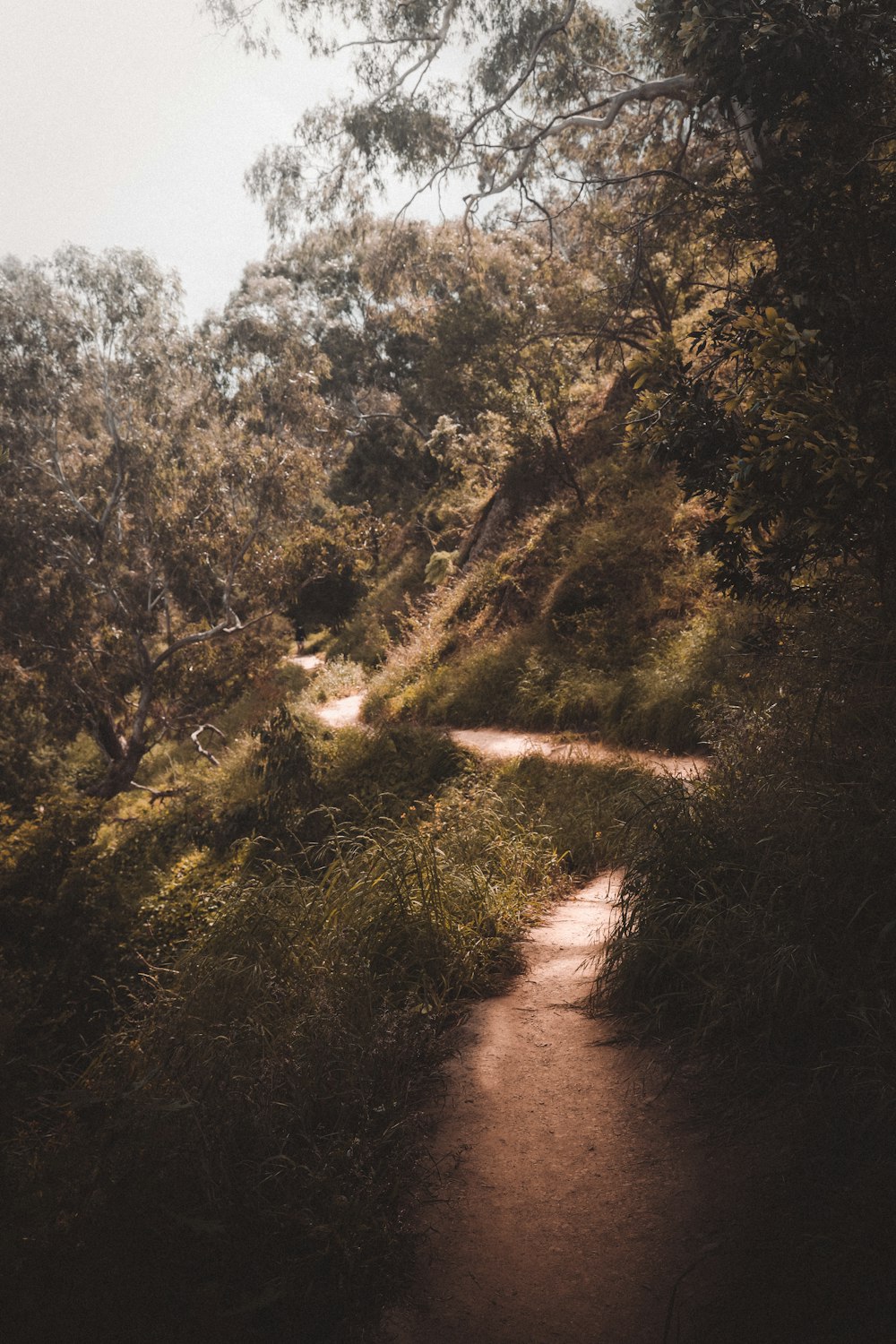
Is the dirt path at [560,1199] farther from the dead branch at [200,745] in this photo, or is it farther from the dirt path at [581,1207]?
the dead branch at [200,745]

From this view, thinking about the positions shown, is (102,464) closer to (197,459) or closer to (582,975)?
(197,459)

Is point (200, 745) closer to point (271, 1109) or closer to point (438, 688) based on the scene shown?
point (438, 688)

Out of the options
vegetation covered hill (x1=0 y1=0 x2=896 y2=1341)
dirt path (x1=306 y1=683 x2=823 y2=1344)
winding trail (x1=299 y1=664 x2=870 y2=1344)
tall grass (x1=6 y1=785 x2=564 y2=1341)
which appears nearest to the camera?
winding trail (x1=299 y1=664 x2=870 y2=1344)

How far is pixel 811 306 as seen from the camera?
4250 millimetres

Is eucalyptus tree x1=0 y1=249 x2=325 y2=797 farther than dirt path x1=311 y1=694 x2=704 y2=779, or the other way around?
eucalyptus tree x1=0 y1=249 x2=325 y2=797

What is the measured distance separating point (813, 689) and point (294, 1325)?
4.08 m

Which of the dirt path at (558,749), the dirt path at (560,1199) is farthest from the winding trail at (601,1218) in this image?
the dirt path at (558,749)

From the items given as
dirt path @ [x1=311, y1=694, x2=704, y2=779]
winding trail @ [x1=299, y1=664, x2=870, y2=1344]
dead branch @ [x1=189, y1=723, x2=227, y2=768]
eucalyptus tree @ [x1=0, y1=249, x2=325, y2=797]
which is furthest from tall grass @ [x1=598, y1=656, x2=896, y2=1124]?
eucalyptus tree @ [x1=0, y1=249, x2=325, y2=797]

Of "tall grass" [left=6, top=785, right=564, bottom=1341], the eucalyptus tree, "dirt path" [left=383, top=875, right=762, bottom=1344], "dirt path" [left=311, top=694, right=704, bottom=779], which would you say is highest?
the eucalyptus tree

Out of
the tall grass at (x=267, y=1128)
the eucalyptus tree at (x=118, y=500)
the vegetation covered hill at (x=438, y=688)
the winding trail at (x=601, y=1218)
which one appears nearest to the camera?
the winding trail at (x=601, y=1218)

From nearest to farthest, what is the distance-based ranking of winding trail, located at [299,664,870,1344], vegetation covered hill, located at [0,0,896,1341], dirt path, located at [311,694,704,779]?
winding trail, located at [299,664,870,1344] → vegetation covered hill, located at [0,0,896,1341] → dirt path, located at [311,694,704,779]

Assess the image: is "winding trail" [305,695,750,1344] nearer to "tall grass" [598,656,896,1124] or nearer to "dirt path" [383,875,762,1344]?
"dirt path" [383,875,762,1344]

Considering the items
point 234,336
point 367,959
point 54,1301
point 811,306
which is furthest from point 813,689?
point 234,336

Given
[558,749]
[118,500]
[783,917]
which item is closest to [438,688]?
[558,749]
